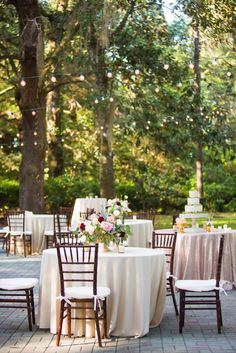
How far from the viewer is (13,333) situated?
307 inches

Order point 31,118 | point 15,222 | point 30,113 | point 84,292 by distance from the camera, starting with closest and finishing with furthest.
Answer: point 84,292
point 15,222
point 30,113
point 31,118

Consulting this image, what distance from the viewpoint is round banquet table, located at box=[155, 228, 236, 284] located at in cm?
1082

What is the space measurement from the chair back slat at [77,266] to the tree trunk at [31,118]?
1103 centimetres

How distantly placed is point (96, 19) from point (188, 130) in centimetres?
455

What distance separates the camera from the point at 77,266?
766 cm

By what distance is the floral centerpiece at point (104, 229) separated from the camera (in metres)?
8.12

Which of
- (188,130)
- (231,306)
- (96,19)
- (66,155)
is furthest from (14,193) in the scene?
(231,306)

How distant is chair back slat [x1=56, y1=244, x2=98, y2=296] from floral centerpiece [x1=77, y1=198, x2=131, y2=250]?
237 mm

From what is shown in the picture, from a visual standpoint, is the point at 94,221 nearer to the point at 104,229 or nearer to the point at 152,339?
the point at 104,229

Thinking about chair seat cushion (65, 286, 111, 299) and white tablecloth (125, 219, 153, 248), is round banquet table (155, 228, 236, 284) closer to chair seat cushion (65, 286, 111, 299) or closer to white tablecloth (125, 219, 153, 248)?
white tablecloth (125, 219, 153, 248)

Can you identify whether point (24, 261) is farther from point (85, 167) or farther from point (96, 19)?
point (85, 167)

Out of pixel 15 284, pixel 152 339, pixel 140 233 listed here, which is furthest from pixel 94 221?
pixel 140 233

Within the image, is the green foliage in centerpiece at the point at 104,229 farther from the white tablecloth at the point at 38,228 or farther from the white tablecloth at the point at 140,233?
the white tablecloth at the point at 38,228

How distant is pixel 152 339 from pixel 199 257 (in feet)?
11.7
